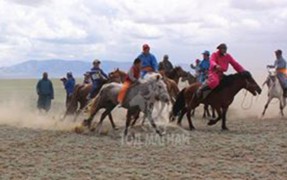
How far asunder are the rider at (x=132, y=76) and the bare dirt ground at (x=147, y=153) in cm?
113

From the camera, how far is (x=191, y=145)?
41.7ft

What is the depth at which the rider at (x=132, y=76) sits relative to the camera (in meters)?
14.2

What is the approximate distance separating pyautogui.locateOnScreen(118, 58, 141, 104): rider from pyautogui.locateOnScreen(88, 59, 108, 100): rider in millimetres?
3337

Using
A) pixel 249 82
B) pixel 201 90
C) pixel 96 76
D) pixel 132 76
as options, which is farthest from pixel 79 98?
pixel 249 82

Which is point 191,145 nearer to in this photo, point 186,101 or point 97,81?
point 186,101

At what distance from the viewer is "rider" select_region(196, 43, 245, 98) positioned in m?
15.2

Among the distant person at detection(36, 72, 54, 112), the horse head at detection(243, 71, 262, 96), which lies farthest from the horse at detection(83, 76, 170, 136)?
the distant person at detection(36, 72, 54, 112)

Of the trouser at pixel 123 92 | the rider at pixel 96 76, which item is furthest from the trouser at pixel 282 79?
the trouser at pixel 123 92

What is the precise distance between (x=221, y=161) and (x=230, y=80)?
17.2 ft

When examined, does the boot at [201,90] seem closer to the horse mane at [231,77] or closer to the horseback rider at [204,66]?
the horse mane at [231,77]

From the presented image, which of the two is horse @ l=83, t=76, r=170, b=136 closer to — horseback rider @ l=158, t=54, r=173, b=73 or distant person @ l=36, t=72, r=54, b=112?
horseback rider @ l=158, t=54, r=173, b=73

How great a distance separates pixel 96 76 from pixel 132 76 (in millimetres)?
3768

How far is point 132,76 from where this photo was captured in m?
14.2

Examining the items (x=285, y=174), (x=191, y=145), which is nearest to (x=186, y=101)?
(x=191, y=145)
